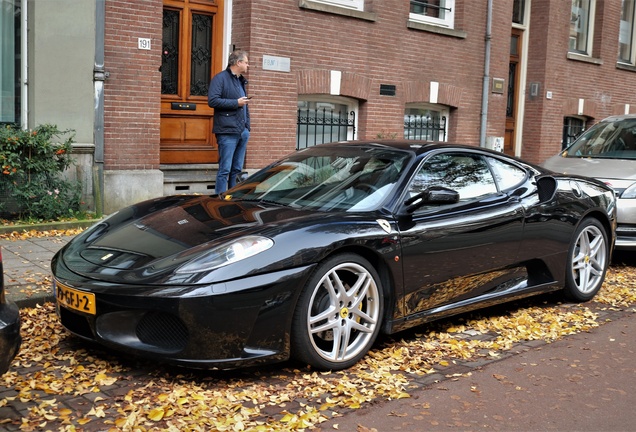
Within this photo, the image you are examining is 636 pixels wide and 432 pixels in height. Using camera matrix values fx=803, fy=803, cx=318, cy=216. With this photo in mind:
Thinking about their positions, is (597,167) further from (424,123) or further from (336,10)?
(424,123)

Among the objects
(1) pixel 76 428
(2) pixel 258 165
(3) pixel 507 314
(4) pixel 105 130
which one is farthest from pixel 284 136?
(1) pixel 76 428

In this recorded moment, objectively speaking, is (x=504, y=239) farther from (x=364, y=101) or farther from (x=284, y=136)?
(x=364, y=101)

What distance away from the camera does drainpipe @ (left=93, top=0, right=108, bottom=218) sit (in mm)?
10008

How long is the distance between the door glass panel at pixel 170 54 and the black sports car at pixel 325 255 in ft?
17.8

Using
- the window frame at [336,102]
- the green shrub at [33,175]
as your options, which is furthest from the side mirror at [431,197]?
the window frame at [336,102]

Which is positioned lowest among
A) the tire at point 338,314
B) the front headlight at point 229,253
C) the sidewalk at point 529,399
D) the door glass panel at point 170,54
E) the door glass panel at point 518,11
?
the sidewalk at point 529,399

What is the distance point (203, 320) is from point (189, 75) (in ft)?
25.5

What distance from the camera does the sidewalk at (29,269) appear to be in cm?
625

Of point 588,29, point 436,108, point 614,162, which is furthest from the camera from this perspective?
point 588,29

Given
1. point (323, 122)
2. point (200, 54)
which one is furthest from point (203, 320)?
point (323, 122)

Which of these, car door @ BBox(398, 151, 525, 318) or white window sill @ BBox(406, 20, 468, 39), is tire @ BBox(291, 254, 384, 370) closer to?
car door @ BBox(398, 151, 525, 318)

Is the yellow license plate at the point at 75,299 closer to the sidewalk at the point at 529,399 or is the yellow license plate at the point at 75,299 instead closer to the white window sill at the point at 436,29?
the sidewalk at the point at 529,399

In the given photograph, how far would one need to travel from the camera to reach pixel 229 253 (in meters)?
4.62

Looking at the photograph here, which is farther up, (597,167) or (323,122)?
(323,122)
